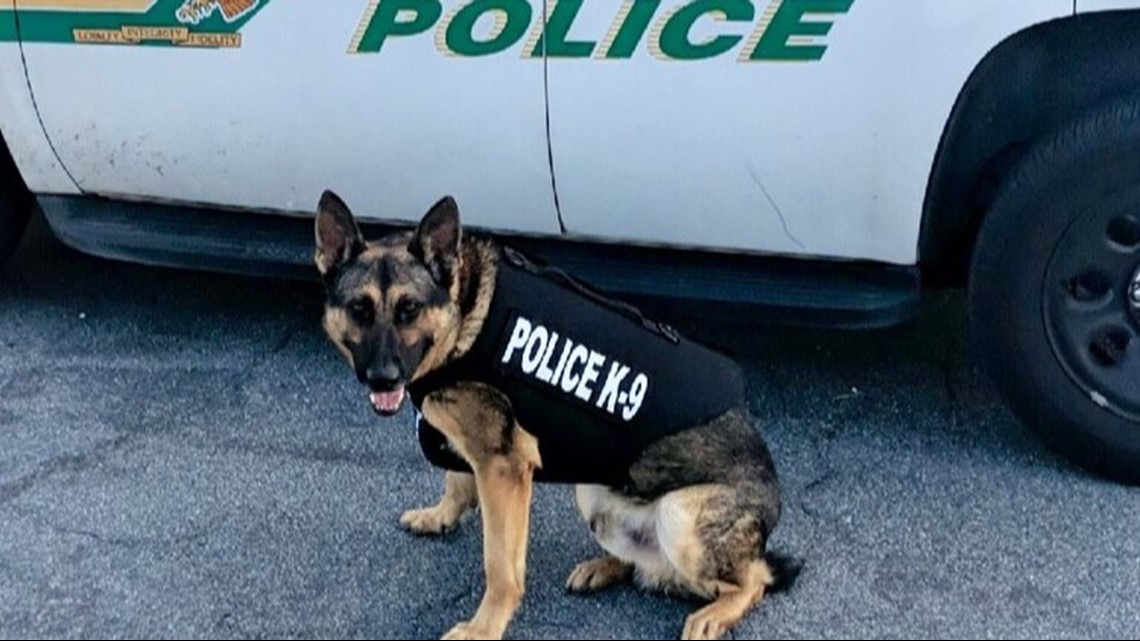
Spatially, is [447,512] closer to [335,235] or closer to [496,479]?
[496,479]

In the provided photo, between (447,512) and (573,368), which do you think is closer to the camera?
(573,368)

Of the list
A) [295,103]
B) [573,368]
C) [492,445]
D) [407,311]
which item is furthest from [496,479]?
[295,103]

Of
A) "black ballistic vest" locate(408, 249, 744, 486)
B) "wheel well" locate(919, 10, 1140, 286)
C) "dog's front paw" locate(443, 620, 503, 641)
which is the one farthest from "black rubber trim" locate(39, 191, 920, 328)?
"dog's front paw" locate(443, 620, 503, 641)

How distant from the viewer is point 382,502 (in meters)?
4.02

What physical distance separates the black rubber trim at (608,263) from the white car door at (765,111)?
9cm

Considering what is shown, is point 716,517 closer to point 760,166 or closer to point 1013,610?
point 1013,610

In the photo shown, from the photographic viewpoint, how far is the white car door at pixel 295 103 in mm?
4074

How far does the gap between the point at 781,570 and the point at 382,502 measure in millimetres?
1048

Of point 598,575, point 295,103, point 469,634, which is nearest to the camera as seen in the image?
point 469,634

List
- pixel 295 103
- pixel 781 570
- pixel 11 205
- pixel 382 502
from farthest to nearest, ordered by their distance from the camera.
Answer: pixel 11 205 → pixel 295 103 → pixel 382 502 → pixel 781 570

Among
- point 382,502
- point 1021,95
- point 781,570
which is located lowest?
point 382,502

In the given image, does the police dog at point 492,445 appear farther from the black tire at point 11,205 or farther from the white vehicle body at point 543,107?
the black tire at point 11,205

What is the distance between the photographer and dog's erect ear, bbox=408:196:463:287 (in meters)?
3.37

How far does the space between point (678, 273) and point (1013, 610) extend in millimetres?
1233
